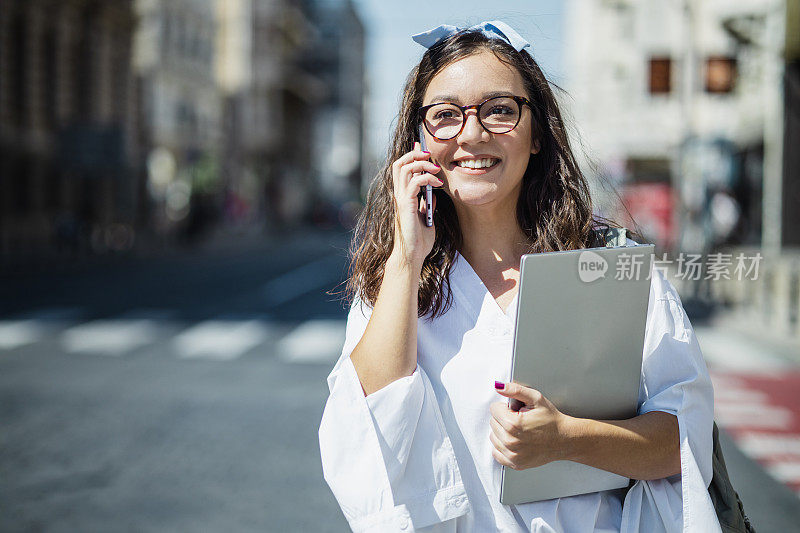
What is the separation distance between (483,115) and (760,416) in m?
6.16

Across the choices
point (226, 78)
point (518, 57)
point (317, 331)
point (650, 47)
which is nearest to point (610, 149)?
point (650, 47)

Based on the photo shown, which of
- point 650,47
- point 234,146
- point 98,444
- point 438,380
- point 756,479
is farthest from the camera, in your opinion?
point 234,146

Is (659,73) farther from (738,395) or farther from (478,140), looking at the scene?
(478,140)

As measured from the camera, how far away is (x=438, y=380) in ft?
6.22

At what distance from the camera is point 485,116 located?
1.93 m

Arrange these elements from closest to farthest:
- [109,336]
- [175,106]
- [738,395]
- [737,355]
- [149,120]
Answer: [738,395] < [737,355] < [109,336] < [149,120] < [175,106]

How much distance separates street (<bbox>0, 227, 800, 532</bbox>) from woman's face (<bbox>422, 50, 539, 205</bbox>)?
962 mm

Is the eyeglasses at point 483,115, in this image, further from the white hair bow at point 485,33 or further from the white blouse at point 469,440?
the white blouse at point 469,440

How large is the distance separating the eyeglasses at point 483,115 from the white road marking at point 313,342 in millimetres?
8013

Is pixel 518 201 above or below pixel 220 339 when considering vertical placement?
above

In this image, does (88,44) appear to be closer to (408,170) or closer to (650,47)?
(650,47)

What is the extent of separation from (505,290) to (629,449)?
43 cm

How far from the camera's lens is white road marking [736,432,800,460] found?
20.0 ft

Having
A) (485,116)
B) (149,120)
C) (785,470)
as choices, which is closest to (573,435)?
(485,116)
